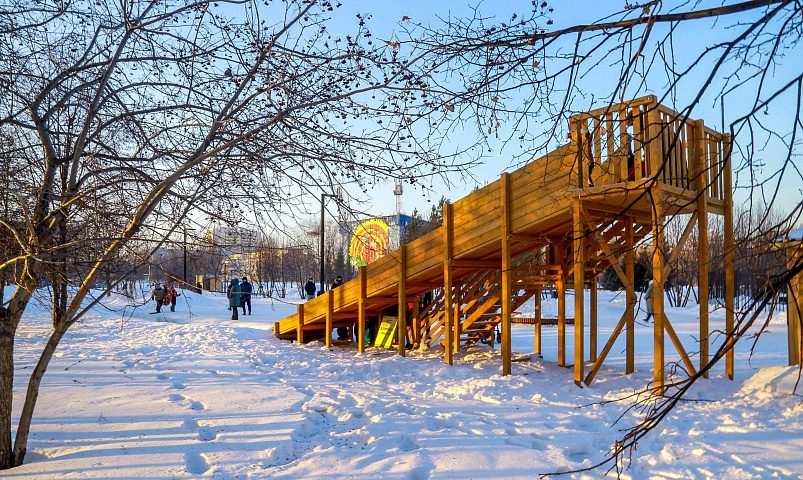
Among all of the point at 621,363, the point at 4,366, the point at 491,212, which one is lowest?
the point at 621,363

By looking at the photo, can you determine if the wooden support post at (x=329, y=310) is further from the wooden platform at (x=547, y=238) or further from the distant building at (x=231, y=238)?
the distant building at (x=231, y=238)

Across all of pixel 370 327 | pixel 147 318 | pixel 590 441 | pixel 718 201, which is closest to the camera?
pixel 590 441

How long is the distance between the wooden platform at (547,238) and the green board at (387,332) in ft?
1.37

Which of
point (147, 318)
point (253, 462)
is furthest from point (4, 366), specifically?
point (147, 318)

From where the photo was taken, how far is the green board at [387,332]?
12992 millimetres

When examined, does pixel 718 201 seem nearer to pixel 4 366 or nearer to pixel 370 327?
pixel 370 327

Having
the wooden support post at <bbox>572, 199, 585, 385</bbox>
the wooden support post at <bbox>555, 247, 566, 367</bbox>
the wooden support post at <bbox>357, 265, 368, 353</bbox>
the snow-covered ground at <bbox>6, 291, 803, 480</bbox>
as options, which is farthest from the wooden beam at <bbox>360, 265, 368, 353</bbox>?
the wooden support post at <bbox>572, 199, 585, 385</bbox>

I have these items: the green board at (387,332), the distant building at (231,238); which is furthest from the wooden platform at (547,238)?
the distant building at (231,238)

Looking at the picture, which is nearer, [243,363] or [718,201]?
[718,201]

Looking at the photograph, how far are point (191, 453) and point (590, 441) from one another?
3772 millimetres

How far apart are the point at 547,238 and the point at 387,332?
18.4 feet

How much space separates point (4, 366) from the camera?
4930 millimetres

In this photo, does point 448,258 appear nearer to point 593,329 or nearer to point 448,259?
point 448,259

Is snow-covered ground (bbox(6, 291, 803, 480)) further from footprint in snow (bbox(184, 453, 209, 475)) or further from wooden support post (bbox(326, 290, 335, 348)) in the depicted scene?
wooden support post (bbox(326, 290, 335, 348))
